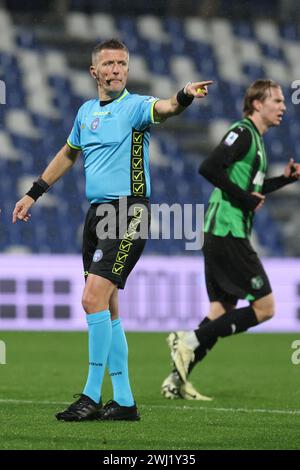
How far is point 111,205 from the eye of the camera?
18.3ft

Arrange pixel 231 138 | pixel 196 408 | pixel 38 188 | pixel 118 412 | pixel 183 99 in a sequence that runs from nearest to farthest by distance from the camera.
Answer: pixel 183 99 → pixel 118 412 → pixel 38 188 → pixel 196 408 → pixel 231 138

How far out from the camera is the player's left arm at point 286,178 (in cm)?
723

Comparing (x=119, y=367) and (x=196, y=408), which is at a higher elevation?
(x=119, y=367)

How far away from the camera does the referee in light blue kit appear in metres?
5.48

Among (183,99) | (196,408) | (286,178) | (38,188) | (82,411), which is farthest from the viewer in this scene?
(286,178)

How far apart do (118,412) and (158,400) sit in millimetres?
1297

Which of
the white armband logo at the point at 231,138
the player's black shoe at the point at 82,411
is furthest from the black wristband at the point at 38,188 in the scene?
the white armband logo at the point at 231,138

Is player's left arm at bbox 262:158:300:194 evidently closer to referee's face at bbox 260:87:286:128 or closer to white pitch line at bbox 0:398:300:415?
referee's face at bbox 260:87:286:128

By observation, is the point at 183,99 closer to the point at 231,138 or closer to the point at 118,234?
the point at 118,234

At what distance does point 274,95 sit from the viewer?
7344 millimetres

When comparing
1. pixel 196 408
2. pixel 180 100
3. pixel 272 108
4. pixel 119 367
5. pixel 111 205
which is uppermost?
pixel 272 108

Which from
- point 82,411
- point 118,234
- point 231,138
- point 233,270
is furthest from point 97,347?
point 231,138

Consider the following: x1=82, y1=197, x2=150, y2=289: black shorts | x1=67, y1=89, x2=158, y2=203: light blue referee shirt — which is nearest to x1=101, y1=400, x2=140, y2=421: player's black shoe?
x1=82, y1=197, x2=150, y2=289: black shorts

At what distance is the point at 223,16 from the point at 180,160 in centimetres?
375
